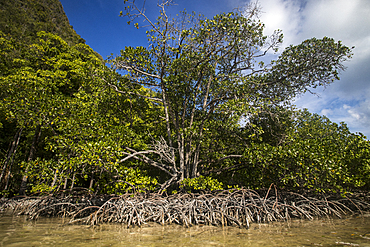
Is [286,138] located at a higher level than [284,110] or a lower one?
lower

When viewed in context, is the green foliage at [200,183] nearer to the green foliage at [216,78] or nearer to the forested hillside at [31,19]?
the green foliage at [216,78]

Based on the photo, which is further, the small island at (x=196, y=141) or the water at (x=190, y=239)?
the small island at (x=196, y=141)

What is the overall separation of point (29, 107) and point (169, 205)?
5.89 m

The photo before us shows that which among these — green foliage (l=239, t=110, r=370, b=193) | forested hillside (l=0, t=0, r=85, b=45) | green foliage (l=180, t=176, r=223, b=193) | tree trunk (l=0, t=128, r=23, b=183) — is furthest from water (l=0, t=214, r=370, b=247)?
forested hillside (l=0, t=0, r=85, b=45)

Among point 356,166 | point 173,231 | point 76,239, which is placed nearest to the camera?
point 76,239

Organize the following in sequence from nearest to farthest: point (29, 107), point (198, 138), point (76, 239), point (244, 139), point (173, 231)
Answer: point (76, 239) → point (173, 231) → point (29, 107) → point (198, 138) → point (244, 139)

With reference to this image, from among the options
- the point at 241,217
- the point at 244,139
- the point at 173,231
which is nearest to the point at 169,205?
the point at 173,231

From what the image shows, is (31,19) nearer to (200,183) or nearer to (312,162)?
(200,183)

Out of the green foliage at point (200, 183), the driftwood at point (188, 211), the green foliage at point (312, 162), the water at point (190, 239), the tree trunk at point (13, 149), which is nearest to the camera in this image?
the water at point (190, 239)

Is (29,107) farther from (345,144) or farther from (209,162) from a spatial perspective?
(345,144)

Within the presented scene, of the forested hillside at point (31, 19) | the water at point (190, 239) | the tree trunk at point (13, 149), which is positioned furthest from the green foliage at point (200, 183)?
the forested hillside at point (31, 19)

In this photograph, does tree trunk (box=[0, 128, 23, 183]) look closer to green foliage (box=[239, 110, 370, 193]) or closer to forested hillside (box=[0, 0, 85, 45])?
green foliage (box=[239, 110, 370, 193])

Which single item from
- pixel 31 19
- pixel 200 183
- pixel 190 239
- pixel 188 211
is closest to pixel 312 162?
pixel 200 183

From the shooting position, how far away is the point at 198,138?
813 centimetres
